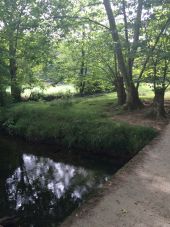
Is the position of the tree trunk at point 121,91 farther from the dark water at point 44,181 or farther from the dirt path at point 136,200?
the dirt path at point 136,200

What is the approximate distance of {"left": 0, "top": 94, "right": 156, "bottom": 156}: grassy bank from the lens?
32.2 feet

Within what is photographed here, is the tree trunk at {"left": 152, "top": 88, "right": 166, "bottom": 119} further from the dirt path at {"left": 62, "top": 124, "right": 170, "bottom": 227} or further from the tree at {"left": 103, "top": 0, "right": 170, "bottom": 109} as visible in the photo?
the dirt path at {"left": 62, "top": 124, "right": 170, "bottom": 227}

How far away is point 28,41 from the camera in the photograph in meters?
13.1

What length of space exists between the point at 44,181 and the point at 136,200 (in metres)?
4.07

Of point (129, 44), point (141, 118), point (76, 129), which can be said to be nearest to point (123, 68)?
point (129, 44)

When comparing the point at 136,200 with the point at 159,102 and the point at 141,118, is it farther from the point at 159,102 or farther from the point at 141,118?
the point at 159,102

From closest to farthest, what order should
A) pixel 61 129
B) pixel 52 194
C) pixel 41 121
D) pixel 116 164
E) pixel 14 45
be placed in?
pixel 52 194 < pixel 116 164 < pixel 61 129 < pixel 41 121 < pixel 14 45

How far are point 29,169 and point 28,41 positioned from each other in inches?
247

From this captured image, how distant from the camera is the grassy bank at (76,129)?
387 inches

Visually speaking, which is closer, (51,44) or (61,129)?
(61,129)

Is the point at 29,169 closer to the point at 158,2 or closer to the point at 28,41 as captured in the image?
the point at 28,41

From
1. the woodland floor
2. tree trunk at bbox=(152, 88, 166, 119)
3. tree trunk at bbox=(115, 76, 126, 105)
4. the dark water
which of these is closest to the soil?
tree trunk at bbox=(152, 88, 166, 119)

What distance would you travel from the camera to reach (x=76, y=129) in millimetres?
11117

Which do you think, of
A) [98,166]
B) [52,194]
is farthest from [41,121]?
[52,194]
